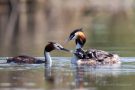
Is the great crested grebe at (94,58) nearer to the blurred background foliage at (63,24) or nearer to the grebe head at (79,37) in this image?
the grebe head at (79,37)

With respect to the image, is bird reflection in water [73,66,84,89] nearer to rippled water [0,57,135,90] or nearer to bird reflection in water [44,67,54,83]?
rippled water [0,57,135,90]

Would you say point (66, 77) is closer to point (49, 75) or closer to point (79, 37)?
point (49, 75)

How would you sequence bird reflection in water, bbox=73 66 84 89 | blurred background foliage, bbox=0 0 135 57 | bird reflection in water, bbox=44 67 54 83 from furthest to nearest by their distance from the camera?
1. blurred background foliage, bbox=0 0 135 57
2. bird reflection in water, bbox=44 67 54 83
3. bird reflection in water, bbox=73 66 84 89

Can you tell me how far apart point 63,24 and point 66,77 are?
30.6 metres

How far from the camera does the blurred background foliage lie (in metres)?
32.2

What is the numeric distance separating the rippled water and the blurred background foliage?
164 inches

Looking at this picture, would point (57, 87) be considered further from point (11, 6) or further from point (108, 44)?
point (11, 6)

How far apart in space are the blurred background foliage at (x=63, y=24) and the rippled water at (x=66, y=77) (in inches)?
164

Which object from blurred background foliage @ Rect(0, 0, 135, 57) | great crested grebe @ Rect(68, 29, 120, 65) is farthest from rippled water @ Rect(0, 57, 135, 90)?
blurred background foliage @ Rect(0, 0, 135, 57)

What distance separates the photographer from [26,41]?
3581 cm

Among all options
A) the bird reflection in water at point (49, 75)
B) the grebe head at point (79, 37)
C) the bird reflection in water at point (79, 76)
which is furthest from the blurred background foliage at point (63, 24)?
the bird reflection in water at point (49, 75)

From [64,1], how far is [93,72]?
160ft

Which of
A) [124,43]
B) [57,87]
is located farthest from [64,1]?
[57,87]

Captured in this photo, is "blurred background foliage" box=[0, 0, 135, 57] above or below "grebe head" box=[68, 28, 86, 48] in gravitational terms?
above
